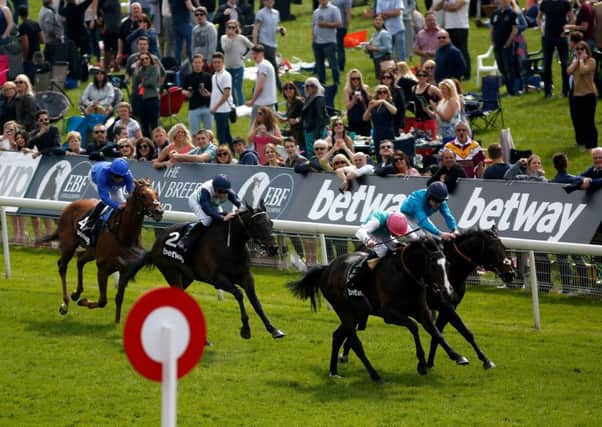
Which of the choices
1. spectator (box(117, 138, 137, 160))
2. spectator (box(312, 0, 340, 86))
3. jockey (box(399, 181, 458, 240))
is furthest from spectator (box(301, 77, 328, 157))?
jockey (box(399, 181, 458, 240))

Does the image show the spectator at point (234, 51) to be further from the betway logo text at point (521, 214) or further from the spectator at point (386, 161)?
the betway logo text at point (521, 214)

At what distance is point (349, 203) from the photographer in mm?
16453

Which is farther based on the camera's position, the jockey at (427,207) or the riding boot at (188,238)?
the riding boot at (188,238)

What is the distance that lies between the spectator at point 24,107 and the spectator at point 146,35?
3.11m

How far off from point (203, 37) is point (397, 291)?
37.7 feet

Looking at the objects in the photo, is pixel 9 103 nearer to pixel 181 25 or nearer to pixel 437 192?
pixel 181 25

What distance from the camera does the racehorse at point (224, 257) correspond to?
12859 mm

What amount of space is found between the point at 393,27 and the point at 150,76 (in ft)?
15.2

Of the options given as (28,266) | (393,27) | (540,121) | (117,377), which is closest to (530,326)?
(117,377)

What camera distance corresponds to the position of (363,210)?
1627 centimetres

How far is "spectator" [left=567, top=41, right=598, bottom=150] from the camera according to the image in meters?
18.2

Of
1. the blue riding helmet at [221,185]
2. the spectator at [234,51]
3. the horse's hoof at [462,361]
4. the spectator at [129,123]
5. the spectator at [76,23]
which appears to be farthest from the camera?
the spectator at [76,23]

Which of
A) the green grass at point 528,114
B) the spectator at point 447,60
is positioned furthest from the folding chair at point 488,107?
the spectator at point 447,60

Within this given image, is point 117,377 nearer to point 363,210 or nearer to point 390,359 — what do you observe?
point 390,359
